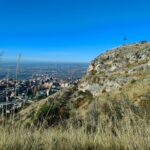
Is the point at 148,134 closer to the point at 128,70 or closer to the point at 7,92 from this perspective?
the point at 7,92

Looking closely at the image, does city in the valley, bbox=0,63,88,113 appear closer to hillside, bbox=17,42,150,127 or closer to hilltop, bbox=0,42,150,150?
hilltop, bbox=0,42,150,150

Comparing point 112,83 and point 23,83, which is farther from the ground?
point 23,83

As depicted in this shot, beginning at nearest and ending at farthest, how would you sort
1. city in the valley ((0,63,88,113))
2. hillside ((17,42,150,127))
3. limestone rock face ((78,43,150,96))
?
city in the valley ((0,63,88,113)) → hillside ((17,42,150,127)) → limestone rock face ((78,43,150,96))

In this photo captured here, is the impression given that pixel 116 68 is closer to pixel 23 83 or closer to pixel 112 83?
pixel 112 83

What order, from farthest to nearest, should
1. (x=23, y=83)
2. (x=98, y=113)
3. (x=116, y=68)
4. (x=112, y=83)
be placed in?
(x=116, y=68), (x=112, y=83), (x=98, y=113), (x=23, y=83)

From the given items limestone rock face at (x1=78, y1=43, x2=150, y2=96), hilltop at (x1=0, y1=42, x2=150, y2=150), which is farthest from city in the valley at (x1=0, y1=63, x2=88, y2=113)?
limestone rock face at (x1=78, y1=43, x2=150, y2=96)

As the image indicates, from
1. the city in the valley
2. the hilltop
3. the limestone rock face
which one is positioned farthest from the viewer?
the limestone rock face

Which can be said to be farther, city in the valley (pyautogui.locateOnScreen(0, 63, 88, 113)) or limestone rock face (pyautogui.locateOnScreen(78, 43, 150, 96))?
limestone rock face (pyautogui.locateOnScreen(78, 43, 150, 96))

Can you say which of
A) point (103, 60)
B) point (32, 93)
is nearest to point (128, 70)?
point (103, 60)

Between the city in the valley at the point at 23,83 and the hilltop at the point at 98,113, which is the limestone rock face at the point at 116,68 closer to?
the hilltop at the point at 98,113

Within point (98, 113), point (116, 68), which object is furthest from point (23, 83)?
point (116, 68)

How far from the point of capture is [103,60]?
80.2 feet

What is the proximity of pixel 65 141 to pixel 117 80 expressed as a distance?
15.1m

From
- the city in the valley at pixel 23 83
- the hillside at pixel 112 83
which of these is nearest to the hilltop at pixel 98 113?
the hillside at pixel 112 83
